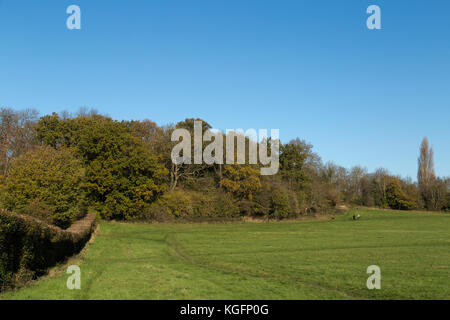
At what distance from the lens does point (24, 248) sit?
10.8 m

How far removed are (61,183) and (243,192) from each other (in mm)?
30085

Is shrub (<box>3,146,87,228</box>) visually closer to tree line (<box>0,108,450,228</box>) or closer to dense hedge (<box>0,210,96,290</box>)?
tree line (<box>0,108,450,228</box>)

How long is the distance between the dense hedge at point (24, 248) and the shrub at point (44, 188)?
10.0m

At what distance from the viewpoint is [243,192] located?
51.7m

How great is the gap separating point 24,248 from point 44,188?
15.1 metres

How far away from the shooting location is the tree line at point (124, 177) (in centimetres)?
2500

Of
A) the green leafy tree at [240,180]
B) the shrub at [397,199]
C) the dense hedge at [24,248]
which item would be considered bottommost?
the shrub at [397,199]

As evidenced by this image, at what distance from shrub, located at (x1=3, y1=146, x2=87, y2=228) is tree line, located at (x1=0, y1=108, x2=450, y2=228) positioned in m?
0.06

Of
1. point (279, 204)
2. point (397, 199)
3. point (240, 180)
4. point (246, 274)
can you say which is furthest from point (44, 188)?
point (397, 199)

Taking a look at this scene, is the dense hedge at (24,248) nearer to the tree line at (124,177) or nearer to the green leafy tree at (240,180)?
the tree line at (124,177)

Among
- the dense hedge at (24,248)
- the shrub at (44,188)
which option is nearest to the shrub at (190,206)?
the shrub at (44,188)

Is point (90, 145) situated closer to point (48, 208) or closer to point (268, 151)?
point (48, 208)

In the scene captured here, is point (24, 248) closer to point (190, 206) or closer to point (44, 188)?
point (44, 188)
